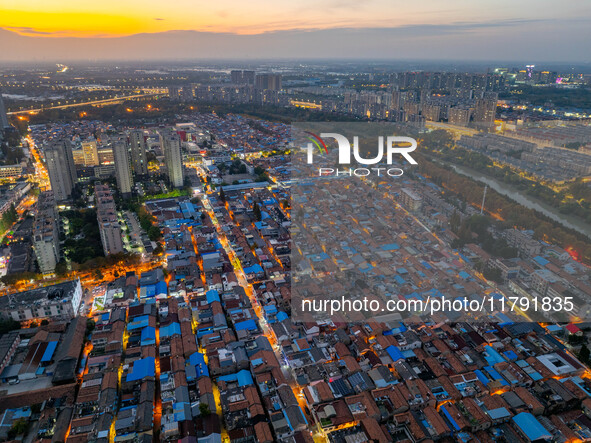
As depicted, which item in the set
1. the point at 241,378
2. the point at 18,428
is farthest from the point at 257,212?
the point at 18,428

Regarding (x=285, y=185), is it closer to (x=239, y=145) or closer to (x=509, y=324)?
(x=239, y=145)

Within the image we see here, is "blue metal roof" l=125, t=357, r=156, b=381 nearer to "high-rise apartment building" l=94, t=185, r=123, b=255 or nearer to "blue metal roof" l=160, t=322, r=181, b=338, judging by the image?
"blue metal roof" l=160, t=322, r=181, b=338

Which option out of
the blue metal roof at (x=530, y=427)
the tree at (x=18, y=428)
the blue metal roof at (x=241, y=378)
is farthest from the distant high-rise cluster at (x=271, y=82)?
the blue metal roof at (x=530, y=427)

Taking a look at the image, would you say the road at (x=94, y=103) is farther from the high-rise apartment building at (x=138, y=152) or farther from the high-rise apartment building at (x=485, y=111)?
the high-rise apartment building at (x=485, y=111)

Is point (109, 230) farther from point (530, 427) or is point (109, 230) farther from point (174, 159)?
point (530, 427)

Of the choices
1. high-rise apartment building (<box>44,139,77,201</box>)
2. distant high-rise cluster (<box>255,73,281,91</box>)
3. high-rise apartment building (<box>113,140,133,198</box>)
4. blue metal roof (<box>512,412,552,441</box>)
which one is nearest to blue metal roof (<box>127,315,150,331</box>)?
blue metal roof (<box>512,412,552,441</box>)
